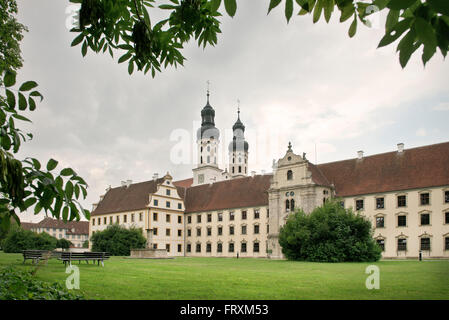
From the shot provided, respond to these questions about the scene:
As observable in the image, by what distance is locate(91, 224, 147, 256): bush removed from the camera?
166ft

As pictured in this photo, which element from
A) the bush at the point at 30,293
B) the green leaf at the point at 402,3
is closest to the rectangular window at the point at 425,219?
the bush at the point at 30,293

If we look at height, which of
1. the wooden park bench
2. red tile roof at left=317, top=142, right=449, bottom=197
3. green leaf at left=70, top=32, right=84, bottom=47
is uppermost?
red tile roof at left=317, top=142, right=449, bottom=197

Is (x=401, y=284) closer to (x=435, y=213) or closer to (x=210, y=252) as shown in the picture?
(x=435, y=213)

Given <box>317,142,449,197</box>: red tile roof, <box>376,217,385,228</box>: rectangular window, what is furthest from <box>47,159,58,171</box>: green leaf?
<box>376,217,385,228</box>: rectangular window

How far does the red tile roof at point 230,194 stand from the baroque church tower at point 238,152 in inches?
1692

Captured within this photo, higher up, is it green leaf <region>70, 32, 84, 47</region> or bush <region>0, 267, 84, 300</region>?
green leaf <region>70, 32, 84, 47</region>

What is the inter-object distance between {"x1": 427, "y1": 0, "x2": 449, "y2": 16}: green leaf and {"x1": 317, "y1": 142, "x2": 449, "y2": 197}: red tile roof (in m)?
46.0

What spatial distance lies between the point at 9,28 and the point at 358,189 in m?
40.9

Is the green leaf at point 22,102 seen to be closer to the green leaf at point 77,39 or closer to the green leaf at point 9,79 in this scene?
the green leaf at point 9,79

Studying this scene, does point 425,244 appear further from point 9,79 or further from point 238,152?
point 238,152

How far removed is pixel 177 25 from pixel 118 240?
49.2 m

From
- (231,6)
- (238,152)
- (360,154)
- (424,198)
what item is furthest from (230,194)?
(231,6)

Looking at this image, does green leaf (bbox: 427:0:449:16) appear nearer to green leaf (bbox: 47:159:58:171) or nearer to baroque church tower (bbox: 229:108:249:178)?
green leaf (bbox: 47:159:58:171)
